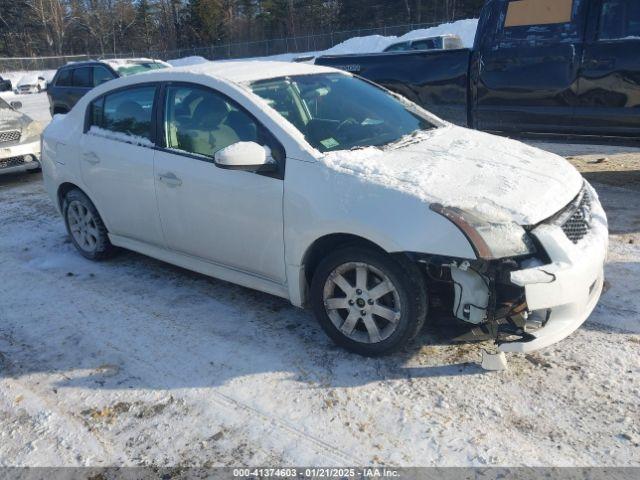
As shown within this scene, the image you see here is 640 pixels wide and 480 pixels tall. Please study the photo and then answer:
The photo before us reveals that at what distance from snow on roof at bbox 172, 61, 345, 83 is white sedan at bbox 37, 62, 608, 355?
0.05 ft

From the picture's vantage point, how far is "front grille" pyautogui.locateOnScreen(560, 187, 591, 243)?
3184mm

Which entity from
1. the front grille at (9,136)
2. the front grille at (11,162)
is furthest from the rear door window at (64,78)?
the front grille at (11,162)

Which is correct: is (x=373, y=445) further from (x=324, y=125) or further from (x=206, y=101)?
(x=206, y=101)

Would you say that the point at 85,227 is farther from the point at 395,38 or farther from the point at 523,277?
the point at 395,38

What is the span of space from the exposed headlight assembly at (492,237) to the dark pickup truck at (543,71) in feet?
12.9

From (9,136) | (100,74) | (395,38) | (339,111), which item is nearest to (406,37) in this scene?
(395,38)

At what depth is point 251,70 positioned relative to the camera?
434 centimetres

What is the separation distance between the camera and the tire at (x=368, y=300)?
10.6 feet

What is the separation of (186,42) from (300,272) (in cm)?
6426

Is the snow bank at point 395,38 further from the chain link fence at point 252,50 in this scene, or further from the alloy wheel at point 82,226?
the alloy wheel at point 82,226

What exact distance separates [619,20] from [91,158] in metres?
5.42

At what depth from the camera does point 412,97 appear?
7516 mm

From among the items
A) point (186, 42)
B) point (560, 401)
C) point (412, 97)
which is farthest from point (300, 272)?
point (186, 42)

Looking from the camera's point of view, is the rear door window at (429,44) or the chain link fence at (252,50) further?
the chain link fence at (252,50)
